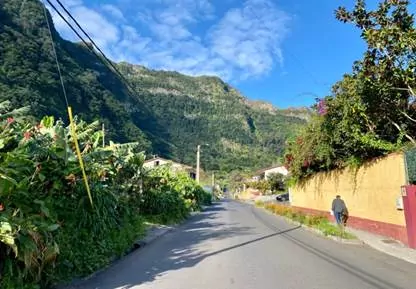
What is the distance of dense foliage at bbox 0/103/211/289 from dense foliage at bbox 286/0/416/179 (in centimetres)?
882

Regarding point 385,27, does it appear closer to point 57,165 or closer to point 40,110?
point 57,165

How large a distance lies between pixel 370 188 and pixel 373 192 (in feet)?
1.34

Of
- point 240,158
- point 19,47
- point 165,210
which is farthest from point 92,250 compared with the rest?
point 240,158

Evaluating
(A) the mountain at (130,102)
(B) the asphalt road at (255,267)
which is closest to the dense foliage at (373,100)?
(B) the asphalt road at (255,267)

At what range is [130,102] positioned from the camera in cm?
6650

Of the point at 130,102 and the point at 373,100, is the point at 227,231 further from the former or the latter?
the point at 130,102

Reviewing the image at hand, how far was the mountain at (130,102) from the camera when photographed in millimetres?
48500

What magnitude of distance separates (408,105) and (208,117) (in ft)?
521

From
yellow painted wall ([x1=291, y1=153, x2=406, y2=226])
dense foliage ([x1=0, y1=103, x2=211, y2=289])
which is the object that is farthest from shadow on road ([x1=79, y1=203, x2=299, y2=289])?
yellow painted wall ([x1=291, y1=153, x2=406, y2=226])

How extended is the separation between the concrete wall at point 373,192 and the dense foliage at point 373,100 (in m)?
0.72

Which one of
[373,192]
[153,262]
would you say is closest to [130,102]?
[373,192]

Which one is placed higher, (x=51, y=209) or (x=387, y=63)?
(x=387, y=63)

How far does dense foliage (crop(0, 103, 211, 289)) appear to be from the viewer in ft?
22.6

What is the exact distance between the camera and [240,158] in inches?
6161
